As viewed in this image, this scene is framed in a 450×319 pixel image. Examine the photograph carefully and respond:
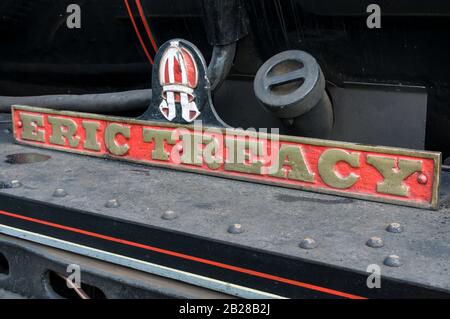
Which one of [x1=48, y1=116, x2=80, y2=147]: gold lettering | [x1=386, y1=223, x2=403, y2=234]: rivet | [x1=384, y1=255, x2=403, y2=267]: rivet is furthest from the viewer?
[x1=48, y1=116, x2=80, y2=147]: gold lettering

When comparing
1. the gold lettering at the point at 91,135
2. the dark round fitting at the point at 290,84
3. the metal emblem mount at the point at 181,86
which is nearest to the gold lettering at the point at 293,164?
the dark round fitting at the point at 290,84

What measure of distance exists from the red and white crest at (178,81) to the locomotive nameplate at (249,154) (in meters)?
0.04

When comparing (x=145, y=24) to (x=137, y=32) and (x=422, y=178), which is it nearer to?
(x=137, y=32)

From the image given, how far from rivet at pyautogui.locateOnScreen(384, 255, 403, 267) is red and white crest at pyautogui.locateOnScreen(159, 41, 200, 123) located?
0.77 m

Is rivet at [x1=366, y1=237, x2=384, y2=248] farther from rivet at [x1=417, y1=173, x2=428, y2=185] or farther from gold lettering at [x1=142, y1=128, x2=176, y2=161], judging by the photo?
gold lettering at [x1=142, y1=128, x2=176, y2=161]

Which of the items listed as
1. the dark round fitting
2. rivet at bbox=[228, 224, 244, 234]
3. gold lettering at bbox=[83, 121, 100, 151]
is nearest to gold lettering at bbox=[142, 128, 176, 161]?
gold lettering at bbox=[83, 121, 100, 151]

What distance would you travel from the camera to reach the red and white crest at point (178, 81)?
70.4 inches

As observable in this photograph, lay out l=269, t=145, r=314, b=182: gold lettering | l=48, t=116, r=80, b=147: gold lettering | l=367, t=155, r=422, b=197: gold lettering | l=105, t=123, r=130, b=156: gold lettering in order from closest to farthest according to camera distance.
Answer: l=367, t=155, r=422, b=197: gold lettering, l=269, t=145, r=314, b=182: gold lettering, l=105, t=123, r=130, b=156: gold lettering, l=48, t=116, r=80, b=147: gold lettering

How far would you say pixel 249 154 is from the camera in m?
1.69

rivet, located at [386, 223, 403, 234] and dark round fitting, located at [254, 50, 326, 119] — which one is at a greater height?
dark round fitting, located at [254, 50, 326, 119]

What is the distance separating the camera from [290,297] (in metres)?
1.22

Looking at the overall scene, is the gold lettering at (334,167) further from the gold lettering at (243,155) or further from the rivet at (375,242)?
the rivet at (375,242)

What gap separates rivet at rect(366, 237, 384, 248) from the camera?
49.9 inches

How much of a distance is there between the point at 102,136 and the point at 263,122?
0.49 m
